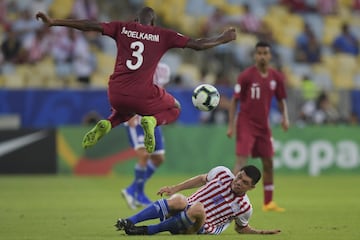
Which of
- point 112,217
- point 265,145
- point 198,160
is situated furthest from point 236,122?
point 198,160

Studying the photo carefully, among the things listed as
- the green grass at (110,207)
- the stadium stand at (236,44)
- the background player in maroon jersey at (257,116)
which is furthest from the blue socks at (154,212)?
the stadium stand at (236,44)

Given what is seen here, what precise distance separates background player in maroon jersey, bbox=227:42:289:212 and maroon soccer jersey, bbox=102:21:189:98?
324 centimetres

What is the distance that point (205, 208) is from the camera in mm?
11016

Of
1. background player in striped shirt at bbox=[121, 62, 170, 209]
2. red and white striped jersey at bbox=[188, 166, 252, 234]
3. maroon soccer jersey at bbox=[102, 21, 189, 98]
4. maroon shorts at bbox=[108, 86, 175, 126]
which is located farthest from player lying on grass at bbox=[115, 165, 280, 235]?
background player in striped shirt at bbox=[121, 62, 170, 209]

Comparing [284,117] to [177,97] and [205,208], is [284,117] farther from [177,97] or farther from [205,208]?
[177,97]

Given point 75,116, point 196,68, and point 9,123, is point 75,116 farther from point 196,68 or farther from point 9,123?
point 196,68

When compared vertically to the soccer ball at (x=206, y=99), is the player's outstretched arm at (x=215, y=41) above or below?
above

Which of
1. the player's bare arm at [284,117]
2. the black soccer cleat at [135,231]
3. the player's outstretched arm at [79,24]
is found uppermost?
the player's outstretched arm at [79,24]

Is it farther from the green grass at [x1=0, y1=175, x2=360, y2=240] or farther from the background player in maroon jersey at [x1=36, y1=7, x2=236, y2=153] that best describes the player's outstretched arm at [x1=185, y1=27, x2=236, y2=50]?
the green grass at [x1=0, y1=175, x2=360, y2=240]

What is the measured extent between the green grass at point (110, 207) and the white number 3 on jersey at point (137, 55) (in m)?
2.03

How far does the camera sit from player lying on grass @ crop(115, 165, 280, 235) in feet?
35.3

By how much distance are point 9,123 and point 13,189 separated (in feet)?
12.6

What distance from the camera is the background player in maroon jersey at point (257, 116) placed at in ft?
50.4

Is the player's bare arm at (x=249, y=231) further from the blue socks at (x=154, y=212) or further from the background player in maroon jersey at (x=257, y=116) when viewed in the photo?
the background player in maroon jersey at (x=257, y=116)
